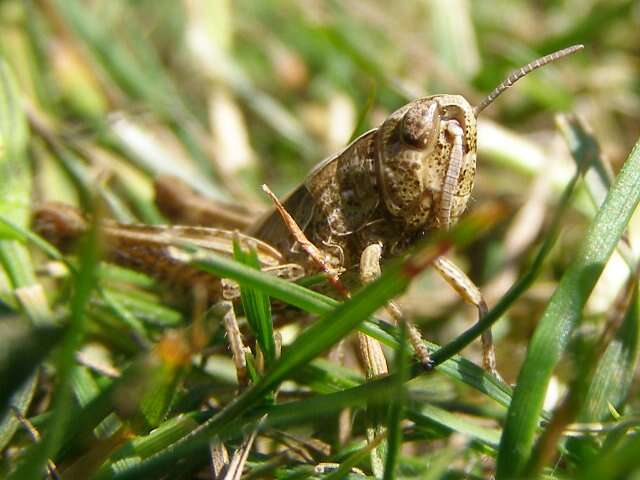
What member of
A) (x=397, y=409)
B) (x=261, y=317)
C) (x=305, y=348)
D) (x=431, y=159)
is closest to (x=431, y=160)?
(x=431, y=159)

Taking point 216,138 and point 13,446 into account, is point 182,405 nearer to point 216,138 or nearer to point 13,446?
point 13,446

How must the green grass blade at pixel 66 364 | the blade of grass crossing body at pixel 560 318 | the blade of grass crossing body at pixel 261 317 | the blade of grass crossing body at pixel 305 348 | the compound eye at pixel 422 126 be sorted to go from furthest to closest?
the compound eye at pixel 422 126 → the blade of grass crossing body at pixel 261 317 → the blade of grass crossing body at pixel 560 318 → the blade of grass crossing body at pixel 305 348 → the green grass blade at pixel 66 364

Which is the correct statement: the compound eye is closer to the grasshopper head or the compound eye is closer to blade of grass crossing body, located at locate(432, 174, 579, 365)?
the grasshopper head

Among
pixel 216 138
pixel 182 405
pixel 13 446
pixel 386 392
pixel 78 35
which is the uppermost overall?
→ pixel 78 35

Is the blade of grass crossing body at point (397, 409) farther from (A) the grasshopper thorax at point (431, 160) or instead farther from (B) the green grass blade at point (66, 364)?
(A) the grasshopper thorax at point (431, 160)

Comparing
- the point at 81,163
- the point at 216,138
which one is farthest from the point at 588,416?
the point at 216,138

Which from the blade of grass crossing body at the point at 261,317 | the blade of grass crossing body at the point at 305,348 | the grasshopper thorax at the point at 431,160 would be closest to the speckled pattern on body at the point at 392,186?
the grasshopper thorax at the point at 431,160
